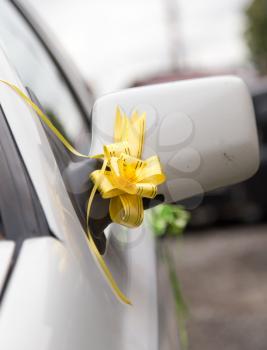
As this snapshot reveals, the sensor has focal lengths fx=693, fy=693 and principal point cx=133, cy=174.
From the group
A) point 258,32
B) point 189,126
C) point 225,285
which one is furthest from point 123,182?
point 258,32

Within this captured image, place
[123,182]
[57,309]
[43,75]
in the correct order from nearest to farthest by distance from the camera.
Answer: [57,309], [123,182], [43,75]

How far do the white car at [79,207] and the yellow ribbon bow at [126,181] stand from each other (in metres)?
0.06

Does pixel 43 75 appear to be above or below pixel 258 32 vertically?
above

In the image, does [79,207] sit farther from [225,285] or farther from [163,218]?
[225,285]

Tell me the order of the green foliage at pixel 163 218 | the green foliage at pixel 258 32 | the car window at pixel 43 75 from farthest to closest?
the green foliage at pixel 258 32, the green foliage at pixel 163 218, the car window at pixel 43 75

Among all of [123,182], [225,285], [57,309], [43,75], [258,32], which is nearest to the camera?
[57,309]

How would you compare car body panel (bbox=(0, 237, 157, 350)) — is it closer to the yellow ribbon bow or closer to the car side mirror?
the yellow ribbon bow

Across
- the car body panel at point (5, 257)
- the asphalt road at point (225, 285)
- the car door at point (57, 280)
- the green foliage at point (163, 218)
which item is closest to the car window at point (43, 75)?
the green foliage at point (163, 218)

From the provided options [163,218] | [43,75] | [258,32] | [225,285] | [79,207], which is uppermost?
[79,207]

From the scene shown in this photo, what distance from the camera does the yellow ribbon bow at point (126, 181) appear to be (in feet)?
4.04

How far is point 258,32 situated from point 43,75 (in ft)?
104

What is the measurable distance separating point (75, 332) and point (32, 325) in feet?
0.26

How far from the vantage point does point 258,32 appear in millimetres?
32500

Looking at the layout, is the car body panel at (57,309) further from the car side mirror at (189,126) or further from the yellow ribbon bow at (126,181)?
the car side mirror at (189,126)
